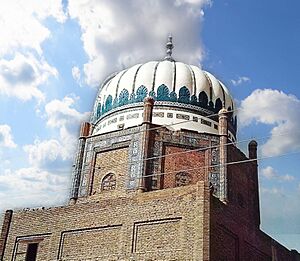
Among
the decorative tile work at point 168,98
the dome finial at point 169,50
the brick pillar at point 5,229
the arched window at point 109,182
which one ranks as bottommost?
the brick pillar at point 5,229

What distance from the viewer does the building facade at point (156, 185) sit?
14141 millimetres

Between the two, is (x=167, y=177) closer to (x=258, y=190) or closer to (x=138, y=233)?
(x=138, y=233)

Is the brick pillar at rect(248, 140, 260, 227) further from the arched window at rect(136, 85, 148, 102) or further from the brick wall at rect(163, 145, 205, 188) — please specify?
the arched window at rect(136, 85, 148, 102)

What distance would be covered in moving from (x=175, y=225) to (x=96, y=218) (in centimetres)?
289

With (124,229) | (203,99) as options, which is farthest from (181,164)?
(124,229)

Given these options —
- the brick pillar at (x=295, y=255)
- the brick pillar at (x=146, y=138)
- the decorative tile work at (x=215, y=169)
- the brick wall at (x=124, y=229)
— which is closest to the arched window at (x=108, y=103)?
the brick pillar at (x=146, y=138)

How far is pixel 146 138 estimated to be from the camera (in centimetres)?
1780

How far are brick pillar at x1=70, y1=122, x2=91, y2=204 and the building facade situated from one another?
41mm

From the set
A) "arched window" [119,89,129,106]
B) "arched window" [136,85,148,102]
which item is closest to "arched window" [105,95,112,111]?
"arched window" [119,89,129,106]

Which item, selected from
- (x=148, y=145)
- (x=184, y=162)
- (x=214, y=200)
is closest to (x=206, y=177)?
(x=184, y=162)

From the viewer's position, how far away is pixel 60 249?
15836 millimetres

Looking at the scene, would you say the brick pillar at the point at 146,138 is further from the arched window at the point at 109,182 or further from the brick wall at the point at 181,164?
the arched window at the point at 109,182

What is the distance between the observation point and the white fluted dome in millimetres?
19719

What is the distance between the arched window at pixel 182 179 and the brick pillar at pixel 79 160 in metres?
3.85
